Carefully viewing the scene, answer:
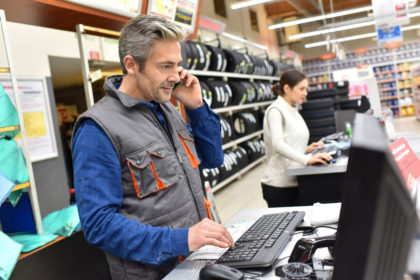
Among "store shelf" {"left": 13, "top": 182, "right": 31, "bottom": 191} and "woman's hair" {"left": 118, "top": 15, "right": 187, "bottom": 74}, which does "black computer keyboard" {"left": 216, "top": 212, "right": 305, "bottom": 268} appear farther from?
"store shelf" {"left": 13, "top": 182, "right": 31, "bottom": 191}

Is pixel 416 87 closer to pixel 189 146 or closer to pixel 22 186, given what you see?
pixel 189 146

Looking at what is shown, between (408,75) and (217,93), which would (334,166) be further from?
(408,75)

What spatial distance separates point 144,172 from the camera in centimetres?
133

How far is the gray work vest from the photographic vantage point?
1.31 meters

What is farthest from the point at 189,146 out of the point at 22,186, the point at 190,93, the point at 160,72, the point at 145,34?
the point at 22,186

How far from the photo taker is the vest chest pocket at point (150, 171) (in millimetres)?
1310

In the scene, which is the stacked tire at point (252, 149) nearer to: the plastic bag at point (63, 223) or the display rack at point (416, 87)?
the plastic bag at point (63, 223)

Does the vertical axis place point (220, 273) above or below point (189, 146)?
below

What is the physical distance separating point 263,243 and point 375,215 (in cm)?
85

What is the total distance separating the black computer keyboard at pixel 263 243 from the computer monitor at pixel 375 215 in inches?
25.3

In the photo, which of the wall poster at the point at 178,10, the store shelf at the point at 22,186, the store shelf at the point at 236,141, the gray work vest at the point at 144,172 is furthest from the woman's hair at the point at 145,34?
the store shelf at the point at 236,141

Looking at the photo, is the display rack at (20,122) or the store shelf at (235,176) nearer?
the display rack at (20,122)

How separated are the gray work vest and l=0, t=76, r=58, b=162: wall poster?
399cm

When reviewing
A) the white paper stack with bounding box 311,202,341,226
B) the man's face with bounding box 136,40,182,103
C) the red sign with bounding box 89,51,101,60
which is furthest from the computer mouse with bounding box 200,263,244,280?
the red sign with bounding box 89,51,101,60
